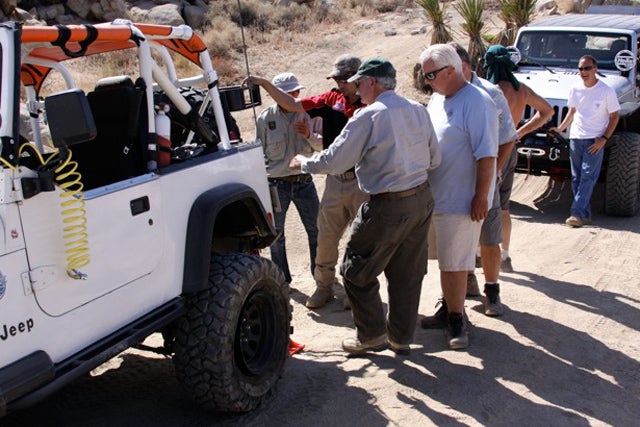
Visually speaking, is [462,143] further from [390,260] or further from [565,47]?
[565,47]

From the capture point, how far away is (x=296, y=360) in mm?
4969

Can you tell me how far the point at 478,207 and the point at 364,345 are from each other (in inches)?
42.5

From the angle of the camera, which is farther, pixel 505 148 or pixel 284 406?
→ pixel 505 148

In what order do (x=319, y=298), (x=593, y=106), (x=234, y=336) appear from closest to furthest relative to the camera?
(x=234, y=336) < (x=319, y=298) < (x=593, y=106)

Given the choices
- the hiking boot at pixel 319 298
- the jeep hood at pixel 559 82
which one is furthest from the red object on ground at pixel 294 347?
the jeep hood at pixel 559 82

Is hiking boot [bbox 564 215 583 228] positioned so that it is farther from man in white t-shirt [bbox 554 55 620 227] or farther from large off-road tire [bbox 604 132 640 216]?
large off-road tire [bbox 604 132 640 216]

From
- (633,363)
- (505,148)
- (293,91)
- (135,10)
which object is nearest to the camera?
(633,363)

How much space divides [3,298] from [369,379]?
2.28 meters

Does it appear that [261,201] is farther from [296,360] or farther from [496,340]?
[496,340]

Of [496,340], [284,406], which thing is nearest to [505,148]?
[496,340]

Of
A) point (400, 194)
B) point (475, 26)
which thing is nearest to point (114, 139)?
point (400, 194)

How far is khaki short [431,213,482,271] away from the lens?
15.7 ft

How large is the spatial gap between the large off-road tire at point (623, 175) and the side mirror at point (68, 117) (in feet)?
23.4

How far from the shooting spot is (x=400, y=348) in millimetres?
4809
